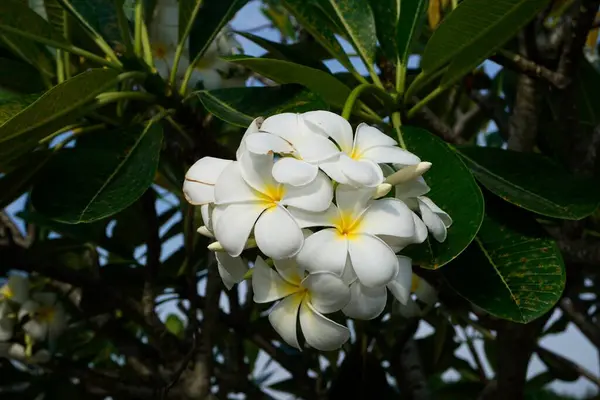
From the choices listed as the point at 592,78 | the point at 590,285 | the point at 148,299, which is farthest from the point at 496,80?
the point at 148,299

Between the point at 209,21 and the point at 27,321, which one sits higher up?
the point at 209,21

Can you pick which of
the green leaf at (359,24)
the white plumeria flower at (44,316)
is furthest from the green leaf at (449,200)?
the white plumeria flower at (44,316)

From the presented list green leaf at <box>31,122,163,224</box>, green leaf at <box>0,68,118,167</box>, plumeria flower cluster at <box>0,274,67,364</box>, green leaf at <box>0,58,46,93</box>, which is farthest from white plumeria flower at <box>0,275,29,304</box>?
green leaf at <box>0,68,118,167</box>

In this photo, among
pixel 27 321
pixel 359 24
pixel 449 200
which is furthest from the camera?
pixel 27 321

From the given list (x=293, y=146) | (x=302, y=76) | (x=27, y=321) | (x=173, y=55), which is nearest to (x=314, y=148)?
(x=293, y=146)

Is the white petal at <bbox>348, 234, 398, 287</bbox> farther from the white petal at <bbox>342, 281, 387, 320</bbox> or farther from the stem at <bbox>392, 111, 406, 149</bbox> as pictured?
the stem at <bbox>392, 111, 406, 149</bbox>

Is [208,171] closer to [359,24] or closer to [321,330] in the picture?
[321,330]

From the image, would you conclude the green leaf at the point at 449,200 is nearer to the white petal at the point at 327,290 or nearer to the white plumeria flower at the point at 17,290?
the white petal at the point at 327,290
